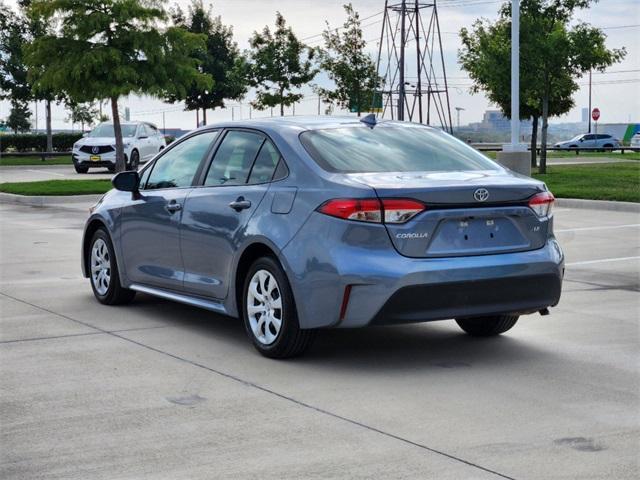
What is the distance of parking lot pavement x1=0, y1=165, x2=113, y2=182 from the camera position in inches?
1314

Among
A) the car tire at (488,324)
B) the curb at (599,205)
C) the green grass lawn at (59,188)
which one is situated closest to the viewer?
the car tire at (488,324)

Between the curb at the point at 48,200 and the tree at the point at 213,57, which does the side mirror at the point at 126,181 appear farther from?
the tree at the point at 213,57

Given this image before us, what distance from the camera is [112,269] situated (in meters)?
9.32

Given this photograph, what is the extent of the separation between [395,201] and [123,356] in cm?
Answer: 213

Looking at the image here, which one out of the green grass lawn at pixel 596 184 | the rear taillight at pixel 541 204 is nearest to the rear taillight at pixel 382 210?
the rear taillight at pixel 541 204

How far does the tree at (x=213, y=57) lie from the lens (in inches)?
2379

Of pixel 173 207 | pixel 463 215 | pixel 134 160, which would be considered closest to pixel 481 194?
pixel 463 215

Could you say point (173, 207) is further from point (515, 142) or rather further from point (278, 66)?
point (278, 66)

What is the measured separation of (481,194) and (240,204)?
1.66 meters

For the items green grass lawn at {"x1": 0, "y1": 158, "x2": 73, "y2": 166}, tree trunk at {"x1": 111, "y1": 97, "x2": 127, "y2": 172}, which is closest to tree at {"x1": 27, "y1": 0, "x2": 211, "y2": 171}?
tree trunk at {"x1": 111, "y1": 97, "x2": 127, "y2": 172}

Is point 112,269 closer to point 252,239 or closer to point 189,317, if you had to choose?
point 189,317

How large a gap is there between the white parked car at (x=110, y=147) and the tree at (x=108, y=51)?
4.94m

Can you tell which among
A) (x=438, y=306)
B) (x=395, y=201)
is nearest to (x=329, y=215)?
(x=395, y=201)

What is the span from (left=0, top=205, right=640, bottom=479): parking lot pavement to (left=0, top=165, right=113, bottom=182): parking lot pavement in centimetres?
2426
